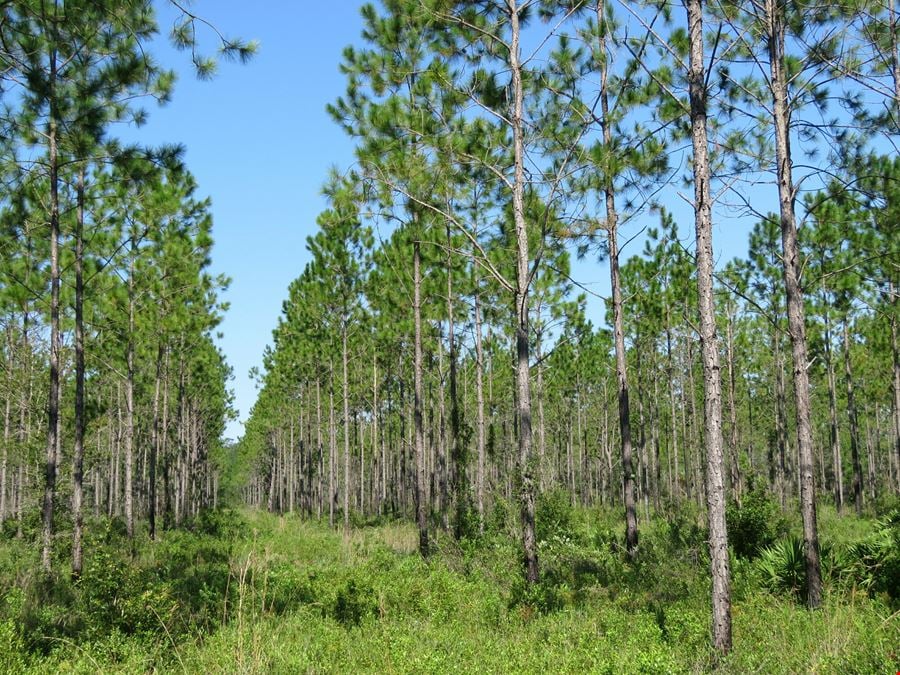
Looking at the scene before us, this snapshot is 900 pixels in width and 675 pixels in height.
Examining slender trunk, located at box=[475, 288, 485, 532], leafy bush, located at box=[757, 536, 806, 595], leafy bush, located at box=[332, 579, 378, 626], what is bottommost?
leafy bush, located at box=[332, 579, 378, 626]

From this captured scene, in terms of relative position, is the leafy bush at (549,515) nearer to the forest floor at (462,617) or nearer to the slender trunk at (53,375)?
the forest floor at (462,617)

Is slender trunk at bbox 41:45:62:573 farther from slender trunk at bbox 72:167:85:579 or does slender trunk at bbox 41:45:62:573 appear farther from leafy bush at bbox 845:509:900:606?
leafy bush at bbox 845:509:900:606

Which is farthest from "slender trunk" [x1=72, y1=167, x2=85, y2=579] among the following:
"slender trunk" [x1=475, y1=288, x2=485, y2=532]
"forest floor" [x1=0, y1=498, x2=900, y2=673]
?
"slender trunk" [x1=475, y1=288, x2=485, y2=532]

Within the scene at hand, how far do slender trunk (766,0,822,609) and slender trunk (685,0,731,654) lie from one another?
105 inches

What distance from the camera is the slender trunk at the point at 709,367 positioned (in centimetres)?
635

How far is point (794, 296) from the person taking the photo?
356 inches

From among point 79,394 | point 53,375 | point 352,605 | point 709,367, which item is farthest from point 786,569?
point 53,375

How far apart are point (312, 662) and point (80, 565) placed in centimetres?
741

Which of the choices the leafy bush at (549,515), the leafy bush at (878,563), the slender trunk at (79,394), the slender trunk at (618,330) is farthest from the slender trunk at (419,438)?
the leafy bush at (878,563)

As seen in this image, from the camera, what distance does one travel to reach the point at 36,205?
12422 mm

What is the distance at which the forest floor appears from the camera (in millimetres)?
6031

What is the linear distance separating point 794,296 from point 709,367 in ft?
11.2

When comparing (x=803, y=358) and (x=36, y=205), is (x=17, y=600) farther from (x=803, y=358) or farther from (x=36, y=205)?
(x=803, y=358)

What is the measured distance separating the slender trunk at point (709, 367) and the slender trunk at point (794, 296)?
2.67 metres
